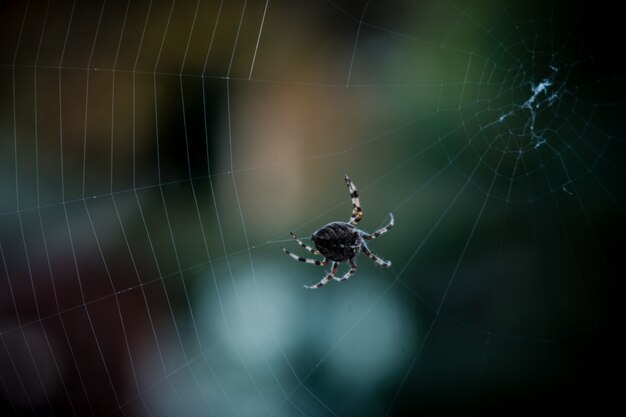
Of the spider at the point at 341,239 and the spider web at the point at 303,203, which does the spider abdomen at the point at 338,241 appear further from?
the spider web at the point at 303,203

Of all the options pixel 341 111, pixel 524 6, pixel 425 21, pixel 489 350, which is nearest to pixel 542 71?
pixel 524 6

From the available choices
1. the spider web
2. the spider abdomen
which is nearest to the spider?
the spider abdomen

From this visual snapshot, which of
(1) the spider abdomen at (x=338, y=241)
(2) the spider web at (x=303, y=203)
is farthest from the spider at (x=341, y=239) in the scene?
(2) the spider web at (x=303, y=203)

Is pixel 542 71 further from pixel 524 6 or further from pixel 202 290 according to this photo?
pixel 202 290

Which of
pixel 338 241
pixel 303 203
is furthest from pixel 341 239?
pixel 303 203

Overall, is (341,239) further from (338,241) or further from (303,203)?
(303,203)

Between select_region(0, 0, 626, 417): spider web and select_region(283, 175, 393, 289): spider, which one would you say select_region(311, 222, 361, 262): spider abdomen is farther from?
select_region(0, 0, 626, 417): spider web
